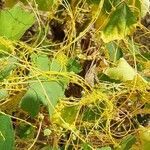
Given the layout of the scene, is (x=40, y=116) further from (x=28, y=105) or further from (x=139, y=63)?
(x=139, y=63)

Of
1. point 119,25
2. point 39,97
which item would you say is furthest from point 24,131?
point 119,25

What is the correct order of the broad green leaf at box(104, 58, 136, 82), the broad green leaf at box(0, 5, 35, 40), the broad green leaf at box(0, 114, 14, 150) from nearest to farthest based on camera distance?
the broad green leaf at box(0, 114, 14, 150)
the broad green leaf at box(0, 5, 35, 40)
the broad green leaf at box(104, 58, 136, 82)

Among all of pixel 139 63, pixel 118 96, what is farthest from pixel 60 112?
pixel 139 63

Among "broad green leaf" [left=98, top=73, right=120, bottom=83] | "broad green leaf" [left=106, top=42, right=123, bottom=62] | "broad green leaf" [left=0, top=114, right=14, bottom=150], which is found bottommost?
"broad green leaf" [left=0, top=114, right=14, bottom=150]

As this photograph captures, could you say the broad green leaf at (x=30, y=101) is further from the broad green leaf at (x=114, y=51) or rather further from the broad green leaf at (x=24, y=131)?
the broad green leaf at (x=114, y=51)

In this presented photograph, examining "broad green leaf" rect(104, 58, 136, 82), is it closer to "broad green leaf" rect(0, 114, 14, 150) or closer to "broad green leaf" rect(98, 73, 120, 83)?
"broad green leaf" rect(98, 73, 120, 83)

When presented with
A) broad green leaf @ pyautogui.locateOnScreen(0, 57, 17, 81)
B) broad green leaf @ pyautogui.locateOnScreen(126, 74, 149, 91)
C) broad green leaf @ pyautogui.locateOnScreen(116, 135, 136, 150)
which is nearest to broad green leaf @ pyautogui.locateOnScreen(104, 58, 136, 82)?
broad green leaf @ pyautogui.locateOnScreen(126, 74, 149, 91)

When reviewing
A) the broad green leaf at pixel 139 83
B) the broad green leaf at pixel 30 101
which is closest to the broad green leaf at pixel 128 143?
the broad green leaf at pixel 139 83
